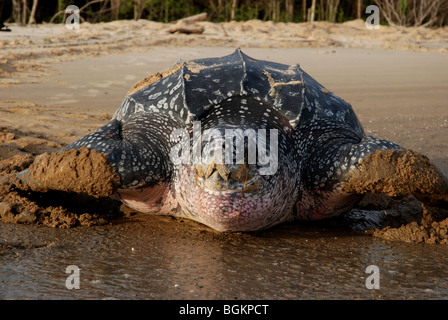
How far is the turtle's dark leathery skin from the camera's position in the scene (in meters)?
2.41

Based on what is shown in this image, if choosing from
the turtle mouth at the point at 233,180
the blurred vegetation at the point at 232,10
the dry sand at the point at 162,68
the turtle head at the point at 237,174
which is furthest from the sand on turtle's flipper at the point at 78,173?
the blurred vegetation at the point at 232,10

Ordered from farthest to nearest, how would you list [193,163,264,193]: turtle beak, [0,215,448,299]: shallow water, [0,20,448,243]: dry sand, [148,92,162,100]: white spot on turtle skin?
[0,20,448,243]: dry sand, [148,92,162,100]: white spot on turtle skin, [193,163,264,193]: turtle beak, [0,215,448,299]: shallow water

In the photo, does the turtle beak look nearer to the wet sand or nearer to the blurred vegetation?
the wet sand

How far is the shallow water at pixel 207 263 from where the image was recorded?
1936 mm

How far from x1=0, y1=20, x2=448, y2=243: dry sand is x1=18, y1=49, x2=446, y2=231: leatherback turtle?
36cm

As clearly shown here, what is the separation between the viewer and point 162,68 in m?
7.94

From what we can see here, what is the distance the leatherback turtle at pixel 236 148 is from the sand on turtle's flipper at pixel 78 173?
0.06m

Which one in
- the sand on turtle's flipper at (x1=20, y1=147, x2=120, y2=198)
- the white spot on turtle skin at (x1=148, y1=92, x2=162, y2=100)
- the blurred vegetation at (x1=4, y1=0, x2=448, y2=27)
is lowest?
the sand on turtle's flipper at (x1=20, y1=147, x2=120, y2=198)

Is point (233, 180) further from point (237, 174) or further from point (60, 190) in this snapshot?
point (60, 190)

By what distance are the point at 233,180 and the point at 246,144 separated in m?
0.17

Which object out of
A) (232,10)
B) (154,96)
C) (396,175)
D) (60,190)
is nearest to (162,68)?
(154,96)

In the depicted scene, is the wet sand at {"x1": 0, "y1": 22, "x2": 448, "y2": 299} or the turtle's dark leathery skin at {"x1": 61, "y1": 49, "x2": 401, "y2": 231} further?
the turtle's dark leathery skin at {"x1": 61, "y1": 49, "x2": 401, "y2": 231}

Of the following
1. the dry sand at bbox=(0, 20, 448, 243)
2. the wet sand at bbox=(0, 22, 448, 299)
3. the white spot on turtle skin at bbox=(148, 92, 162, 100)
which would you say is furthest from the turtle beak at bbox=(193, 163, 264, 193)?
the white spot on turtle skin at bbox=(148, 92, 162, 100)

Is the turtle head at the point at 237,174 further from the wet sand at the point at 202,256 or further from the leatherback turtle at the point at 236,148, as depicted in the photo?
the wet sand at the point at 202,256
